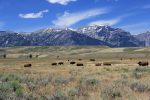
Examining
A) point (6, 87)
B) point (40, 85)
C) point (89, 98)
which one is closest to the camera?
point (89, 98)

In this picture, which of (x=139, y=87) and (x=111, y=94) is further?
(x=139, y=87)

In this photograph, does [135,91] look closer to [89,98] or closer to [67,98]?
[89,98]

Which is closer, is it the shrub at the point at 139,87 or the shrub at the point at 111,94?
the shrub at the point at 111,94

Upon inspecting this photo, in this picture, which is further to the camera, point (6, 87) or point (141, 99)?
point (6, 87)

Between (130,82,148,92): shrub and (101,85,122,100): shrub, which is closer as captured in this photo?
(101,85,122,100): shrub

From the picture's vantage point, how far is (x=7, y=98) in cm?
1488

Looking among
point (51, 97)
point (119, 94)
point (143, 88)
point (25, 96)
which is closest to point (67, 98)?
point (51, 97)

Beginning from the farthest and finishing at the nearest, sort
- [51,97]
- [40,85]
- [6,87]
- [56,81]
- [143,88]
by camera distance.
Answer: [56,81] → [40,85] → [143,88] → [6,87] → [51,97]

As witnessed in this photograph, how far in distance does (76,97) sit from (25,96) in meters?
2.54

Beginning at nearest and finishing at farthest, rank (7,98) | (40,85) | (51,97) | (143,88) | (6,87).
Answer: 1. (7,98)
2. (51,97)
3. (6,87)
4. (143,88)
5. (40,85)

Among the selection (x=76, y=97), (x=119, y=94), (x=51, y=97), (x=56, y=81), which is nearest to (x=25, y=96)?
(x=51, y=97)

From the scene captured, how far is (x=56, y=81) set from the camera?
25.5 meters

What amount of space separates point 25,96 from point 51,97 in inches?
47.6

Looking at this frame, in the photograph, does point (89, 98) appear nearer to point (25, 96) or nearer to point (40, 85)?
point (25, 96)
